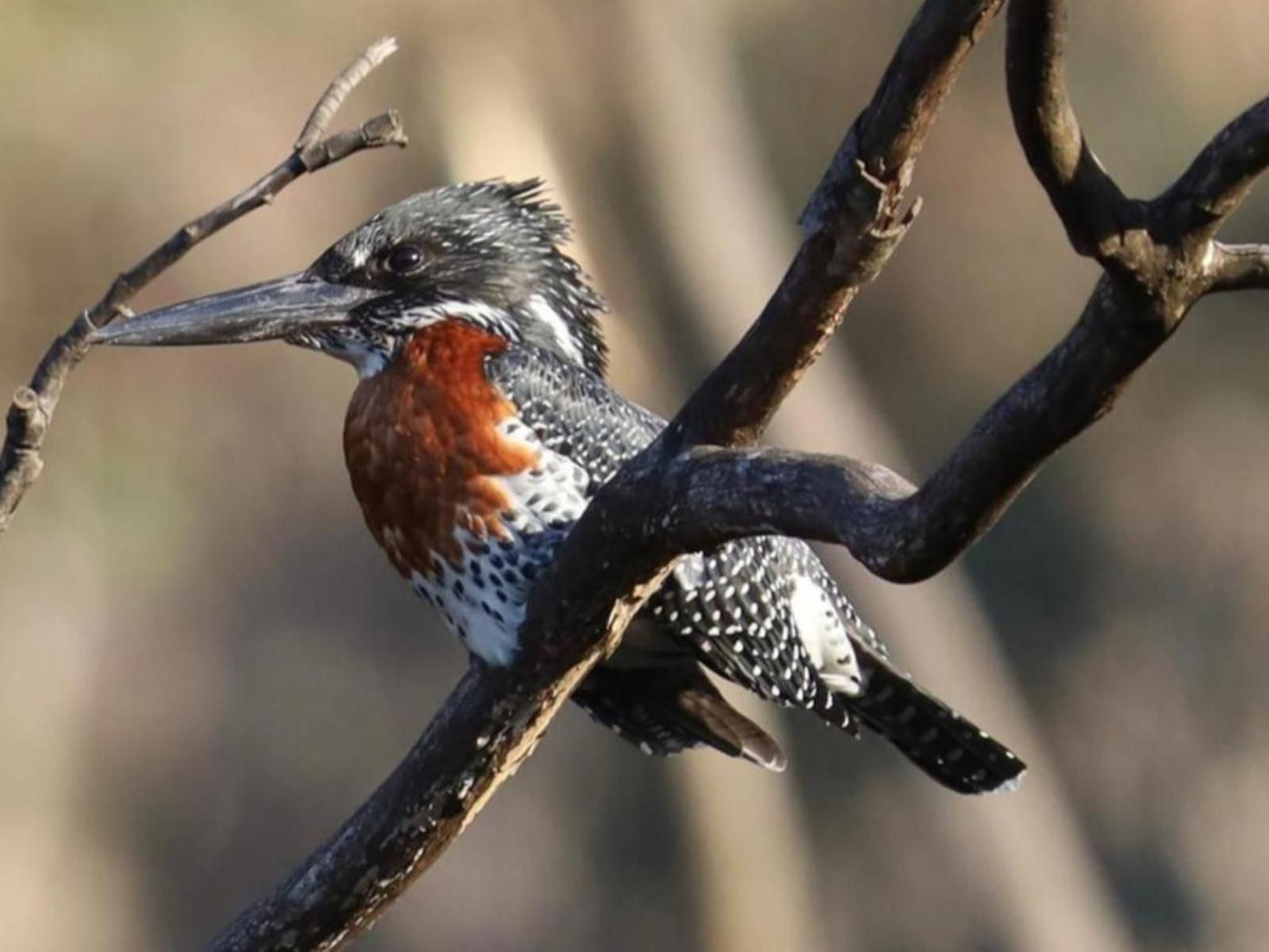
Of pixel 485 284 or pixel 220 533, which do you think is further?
pixel 220 533

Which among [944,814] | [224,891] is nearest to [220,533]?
[224,891]

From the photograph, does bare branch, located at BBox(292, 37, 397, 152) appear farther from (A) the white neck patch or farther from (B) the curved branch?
(A) the white neck patch

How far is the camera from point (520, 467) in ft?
6.89

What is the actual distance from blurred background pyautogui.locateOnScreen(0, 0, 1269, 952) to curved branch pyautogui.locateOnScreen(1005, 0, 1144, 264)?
169 inches

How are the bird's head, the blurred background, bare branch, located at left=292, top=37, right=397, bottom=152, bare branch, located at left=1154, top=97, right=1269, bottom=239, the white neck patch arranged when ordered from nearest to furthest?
bare branch, located at left=1154, top=97, right=1269, bottom=239, bare branch, located at left=292, top=37, right=397, bottom=152, the bird's head, the white neck patch, the blurred background

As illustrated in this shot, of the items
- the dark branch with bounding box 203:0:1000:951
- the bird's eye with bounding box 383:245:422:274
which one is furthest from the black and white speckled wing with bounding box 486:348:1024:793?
the dark branch with bounding box 203:0:1000:951

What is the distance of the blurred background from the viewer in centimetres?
570

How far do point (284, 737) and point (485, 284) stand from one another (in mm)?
3544

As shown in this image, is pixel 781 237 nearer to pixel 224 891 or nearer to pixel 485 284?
pixel 224 891

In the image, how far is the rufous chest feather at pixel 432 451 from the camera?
2.09 m

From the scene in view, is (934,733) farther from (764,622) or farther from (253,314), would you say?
(253,314)

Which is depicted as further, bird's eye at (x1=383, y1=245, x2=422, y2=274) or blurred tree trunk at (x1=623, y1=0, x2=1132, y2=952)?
blurred tree trunk at (x1=623, y1=0, x2=1132, y2=952)

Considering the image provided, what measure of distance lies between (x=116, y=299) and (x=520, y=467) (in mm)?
638

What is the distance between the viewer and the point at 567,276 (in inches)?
91.8
